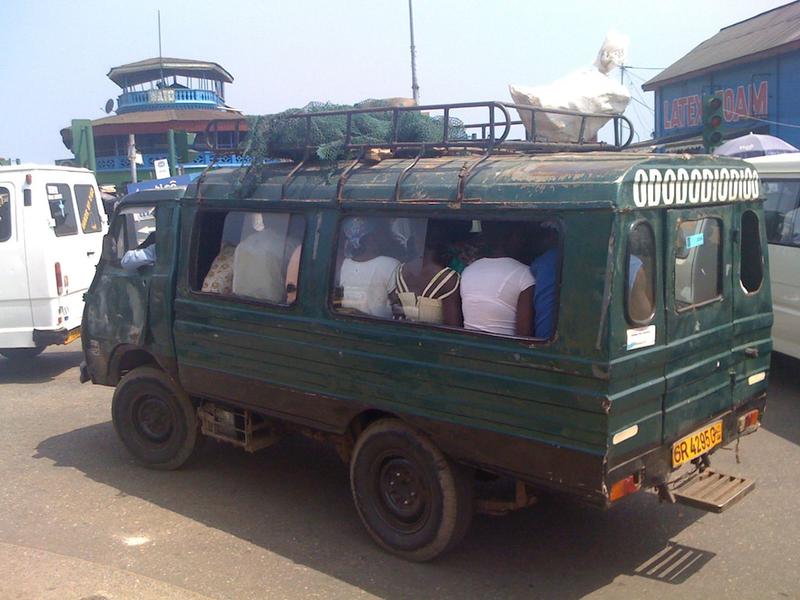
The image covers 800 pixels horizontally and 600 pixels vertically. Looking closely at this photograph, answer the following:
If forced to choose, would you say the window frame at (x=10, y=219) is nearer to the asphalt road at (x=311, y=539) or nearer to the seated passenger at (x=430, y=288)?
the asphalt road at (x=311, y=539)

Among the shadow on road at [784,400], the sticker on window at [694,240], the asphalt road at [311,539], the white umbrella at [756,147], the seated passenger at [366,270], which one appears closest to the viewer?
the sticker on window at [694,240]

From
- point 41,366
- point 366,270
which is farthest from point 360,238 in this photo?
point 41,366

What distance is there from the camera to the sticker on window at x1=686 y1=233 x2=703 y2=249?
408 cm

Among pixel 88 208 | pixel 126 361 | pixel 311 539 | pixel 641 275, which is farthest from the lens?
Result: pixel 88 208

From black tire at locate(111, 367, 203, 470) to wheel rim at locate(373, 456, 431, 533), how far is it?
1.79 metres

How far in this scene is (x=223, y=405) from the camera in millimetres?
5539

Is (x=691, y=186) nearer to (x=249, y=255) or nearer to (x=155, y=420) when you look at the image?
(x=249, y=255)

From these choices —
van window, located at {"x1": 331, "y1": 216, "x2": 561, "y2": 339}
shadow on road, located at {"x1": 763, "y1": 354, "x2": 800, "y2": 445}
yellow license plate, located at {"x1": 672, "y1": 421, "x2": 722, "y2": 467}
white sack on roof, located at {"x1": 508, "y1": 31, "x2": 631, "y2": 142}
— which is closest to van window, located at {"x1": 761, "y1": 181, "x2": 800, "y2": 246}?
shadow on road, located at {"x1": 763, "y1": 354, "x2": 800, "y2": 445}

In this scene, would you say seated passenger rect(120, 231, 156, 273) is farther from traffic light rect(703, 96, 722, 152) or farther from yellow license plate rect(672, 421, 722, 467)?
traffic light rect(703, 96, 722, 152)

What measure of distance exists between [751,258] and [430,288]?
6.25 feet

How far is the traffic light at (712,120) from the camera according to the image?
30.7 feet

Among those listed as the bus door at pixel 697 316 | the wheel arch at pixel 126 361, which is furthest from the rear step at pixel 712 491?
the wheel arch at pixel 126 361

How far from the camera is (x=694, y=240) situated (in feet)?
13.6

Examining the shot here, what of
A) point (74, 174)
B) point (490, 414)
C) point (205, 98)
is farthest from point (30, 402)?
point (205, 98)
